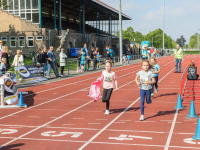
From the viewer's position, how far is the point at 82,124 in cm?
944

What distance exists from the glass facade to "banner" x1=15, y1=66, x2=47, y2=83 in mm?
26370

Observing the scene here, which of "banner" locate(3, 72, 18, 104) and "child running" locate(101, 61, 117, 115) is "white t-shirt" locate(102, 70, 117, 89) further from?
"banner" locate(3, 72, 18, 104)

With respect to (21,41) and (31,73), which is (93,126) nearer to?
(31,73)

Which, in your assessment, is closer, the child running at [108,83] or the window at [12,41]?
the child running at [108,83]

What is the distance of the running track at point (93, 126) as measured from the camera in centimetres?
741

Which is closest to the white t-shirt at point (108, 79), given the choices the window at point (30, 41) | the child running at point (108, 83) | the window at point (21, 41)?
the child running at point (108, 83)

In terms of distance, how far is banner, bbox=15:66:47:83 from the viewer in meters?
19.7

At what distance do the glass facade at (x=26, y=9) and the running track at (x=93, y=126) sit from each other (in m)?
34.2

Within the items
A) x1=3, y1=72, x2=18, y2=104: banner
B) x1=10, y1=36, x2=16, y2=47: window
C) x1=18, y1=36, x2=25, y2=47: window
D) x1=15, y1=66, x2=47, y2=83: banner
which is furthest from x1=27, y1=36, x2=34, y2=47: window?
x1=3, y1=72, x2=18, y2=104: banner

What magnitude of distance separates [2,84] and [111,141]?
6.19 m

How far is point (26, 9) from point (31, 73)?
2849cm

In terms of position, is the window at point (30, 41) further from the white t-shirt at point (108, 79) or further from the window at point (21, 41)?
the white t-shirt at point (108, 79)

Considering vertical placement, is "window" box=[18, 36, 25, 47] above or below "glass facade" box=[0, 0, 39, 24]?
below

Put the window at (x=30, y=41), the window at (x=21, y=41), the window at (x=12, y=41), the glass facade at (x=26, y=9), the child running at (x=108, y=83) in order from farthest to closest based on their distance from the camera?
the window at (x=12, y=41), the glass facade at (x=26, y=9), the window at (x=21, y=41), the window at (x=30, y=41), the child running at (x=108, y=83)
